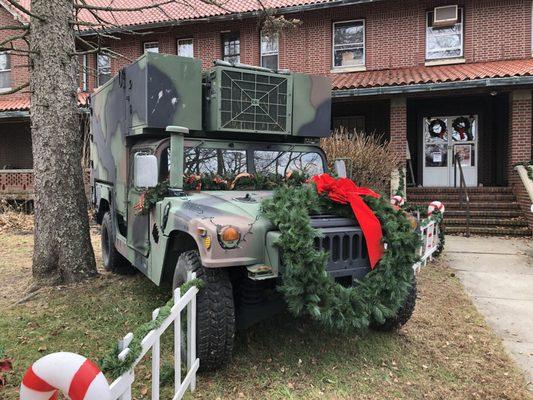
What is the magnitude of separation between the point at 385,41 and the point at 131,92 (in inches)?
450

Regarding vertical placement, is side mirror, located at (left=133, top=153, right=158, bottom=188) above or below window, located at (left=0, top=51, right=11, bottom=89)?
below

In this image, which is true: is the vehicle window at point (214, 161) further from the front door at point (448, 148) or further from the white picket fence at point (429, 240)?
the front door at point (448, 148)

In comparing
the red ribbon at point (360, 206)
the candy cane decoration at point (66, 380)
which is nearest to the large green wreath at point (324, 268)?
the red ribbon at point (360, 206)

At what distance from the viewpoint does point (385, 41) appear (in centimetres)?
1438

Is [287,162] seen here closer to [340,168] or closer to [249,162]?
[249,162]

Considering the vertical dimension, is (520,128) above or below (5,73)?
below

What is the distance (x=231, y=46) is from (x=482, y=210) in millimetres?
9682

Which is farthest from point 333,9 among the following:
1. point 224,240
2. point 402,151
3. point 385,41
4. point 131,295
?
point 224,240

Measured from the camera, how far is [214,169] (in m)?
4.56

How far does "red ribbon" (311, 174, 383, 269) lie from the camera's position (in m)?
3.39

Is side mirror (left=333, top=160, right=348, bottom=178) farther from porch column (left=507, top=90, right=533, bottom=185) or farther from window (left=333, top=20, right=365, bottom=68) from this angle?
window (left=333, top=20, right=365, bottom=68)

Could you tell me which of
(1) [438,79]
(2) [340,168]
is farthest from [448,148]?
(2) [340,168]

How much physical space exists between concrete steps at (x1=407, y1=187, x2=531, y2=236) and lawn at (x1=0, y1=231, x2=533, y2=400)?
565cm

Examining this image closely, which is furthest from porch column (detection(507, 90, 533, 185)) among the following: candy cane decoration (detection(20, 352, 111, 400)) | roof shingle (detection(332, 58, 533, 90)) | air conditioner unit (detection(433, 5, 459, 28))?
candy cane decoration (detection(20, 352, 111, 400))
